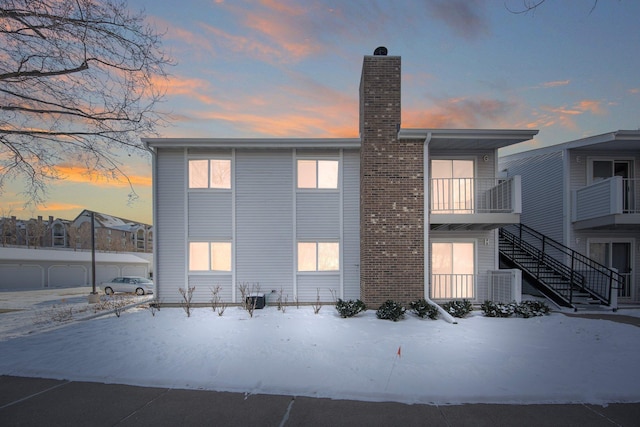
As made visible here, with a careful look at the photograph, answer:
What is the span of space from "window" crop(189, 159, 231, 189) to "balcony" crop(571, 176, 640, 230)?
1294 centimetres

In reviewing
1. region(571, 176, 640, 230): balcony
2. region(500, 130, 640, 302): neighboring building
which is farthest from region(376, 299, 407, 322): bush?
region(571, 176, 640, 230): balcony

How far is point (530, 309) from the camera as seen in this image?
901 centimetres

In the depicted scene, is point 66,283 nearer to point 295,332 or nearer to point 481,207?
point 295,332

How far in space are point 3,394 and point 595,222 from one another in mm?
15876

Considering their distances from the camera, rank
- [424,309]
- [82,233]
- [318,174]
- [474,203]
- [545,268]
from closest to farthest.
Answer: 1. [424,309]
2. [474,203]
3. [318,174]
4. [545,268]
5. [82,233]

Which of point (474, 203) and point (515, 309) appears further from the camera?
point (474, 203)

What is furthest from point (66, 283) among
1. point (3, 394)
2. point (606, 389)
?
point (606, 389)

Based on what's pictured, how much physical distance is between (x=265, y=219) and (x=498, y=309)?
7850mm

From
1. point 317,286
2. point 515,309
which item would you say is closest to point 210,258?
point 317,286

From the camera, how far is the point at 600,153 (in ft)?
38.1

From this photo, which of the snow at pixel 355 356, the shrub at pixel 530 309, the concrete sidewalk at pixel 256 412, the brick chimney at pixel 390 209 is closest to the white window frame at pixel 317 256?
the brick chimney at pixel 390 209

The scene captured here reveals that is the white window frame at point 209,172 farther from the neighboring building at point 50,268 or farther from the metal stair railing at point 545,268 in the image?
the neighboring building at point 50,268

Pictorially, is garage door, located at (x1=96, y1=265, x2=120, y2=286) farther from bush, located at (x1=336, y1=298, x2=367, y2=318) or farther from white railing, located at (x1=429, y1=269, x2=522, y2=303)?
white railing, located at (x1=429, y1=269, x2=522, y2=303)

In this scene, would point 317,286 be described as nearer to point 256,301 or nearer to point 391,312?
point 256,301
